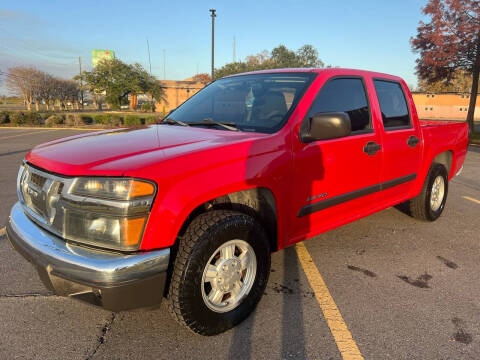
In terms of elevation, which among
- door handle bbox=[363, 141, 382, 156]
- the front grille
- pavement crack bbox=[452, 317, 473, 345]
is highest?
door handle bbox=[363, 141, 382, 156]

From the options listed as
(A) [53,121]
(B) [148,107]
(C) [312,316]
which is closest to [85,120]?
(A) [53,121]

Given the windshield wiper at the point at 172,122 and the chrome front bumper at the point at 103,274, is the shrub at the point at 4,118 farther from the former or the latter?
the chrome front bumper at the point at 103,274

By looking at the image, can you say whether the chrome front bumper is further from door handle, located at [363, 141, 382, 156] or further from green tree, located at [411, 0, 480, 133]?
green tree, located at [411, 0, 480, 133]

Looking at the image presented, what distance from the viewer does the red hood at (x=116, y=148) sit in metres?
1.96

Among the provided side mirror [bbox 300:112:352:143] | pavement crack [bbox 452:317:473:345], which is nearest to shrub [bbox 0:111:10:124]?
side mirror [bbox 300:112:352:143]

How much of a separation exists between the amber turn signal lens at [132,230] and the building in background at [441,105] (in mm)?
56704

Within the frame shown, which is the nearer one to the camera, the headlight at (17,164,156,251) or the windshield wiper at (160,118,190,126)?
the headlight at (17,164,156,251)

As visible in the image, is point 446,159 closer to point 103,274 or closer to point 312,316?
point 312,316

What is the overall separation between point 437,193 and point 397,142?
1.60 m

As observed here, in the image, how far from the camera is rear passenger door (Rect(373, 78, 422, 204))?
352cm

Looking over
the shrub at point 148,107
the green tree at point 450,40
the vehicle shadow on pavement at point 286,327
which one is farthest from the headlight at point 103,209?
the shrub at point 148,107

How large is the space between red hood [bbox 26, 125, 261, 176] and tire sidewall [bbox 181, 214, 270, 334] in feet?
1.81

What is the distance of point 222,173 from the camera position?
85.7 inches

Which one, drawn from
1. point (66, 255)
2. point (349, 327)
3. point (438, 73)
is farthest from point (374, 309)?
point (438, 73)
